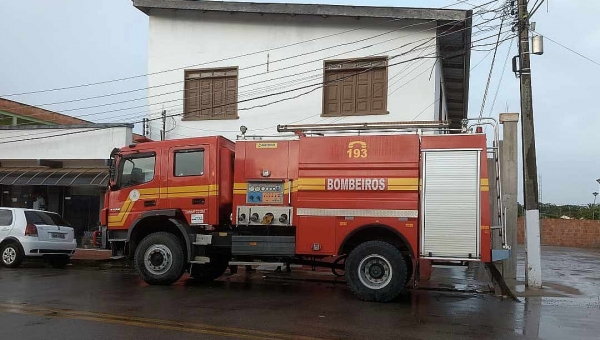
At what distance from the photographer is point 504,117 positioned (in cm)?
1285

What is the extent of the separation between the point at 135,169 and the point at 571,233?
1091 inches

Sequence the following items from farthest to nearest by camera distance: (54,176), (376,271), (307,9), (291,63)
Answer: (54,176) < (291,63) < (307,9) < (376,271)

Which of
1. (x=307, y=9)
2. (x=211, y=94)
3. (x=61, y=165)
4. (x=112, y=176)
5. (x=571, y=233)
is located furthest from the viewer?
(x=571, y=233)

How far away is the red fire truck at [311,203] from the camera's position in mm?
9477

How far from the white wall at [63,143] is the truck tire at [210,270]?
24.7 ft

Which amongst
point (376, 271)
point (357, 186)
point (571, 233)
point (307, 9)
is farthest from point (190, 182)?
point (571, 233)

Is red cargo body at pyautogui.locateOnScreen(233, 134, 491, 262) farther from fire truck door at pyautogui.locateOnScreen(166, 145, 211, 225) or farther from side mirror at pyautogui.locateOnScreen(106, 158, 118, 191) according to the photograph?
side mirror at pyautogui.locateOnScreen(106, 158, 118, 191)

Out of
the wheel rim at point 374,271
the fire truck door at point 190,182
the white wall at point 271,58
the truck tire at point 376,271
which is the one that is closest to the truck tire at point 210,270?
the fire truck door at point 190,182

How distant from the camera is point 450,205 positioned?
9.42m

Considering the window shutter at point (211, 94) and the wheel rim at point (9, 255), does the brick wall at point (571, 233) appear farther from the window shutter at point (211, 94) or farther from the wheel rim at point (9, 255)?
the wheel rim at point (9, 255)

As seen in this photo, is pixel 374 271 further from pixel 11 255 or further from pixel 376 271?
pixel 11 255

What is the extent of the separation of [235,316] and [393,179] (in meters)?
3.63

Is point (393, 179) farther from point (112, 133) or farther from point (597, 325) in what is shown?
point (112, 133)

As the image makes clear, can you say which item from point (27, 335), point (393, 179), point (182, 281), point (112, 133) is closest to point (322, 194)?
point (393, 179)
